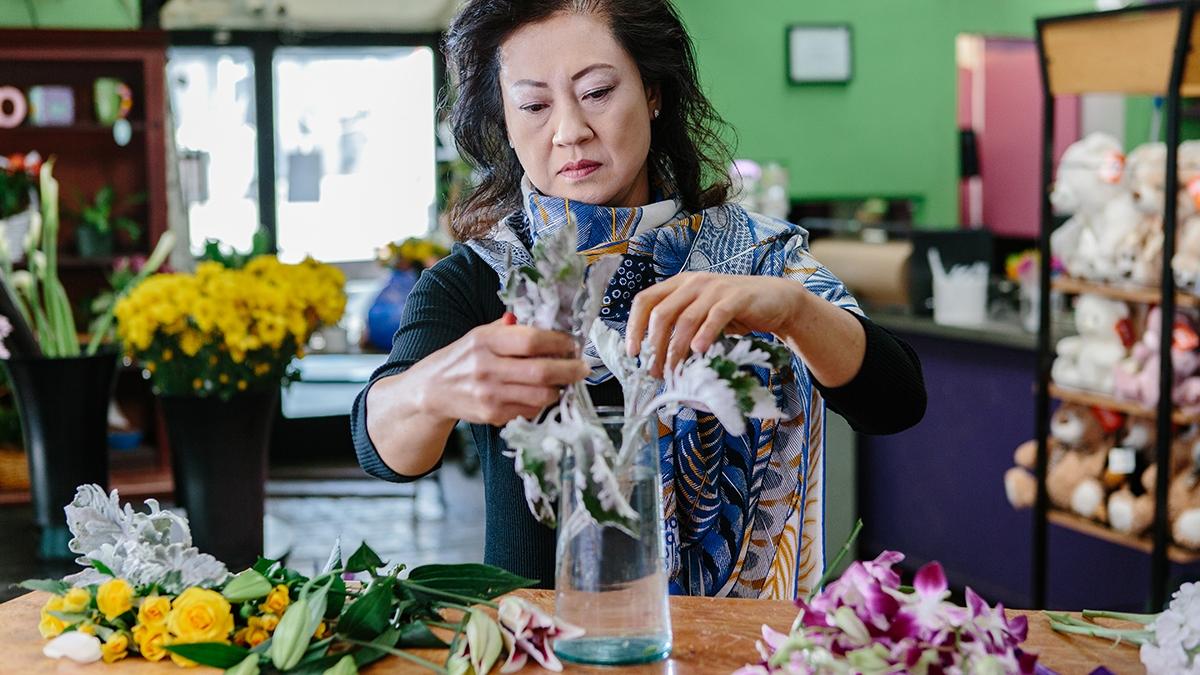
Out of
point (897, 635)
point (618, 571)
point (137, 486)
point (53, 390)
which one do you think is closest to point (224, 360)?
point (53, 390)

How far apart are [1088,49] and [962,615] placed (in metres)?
2.78

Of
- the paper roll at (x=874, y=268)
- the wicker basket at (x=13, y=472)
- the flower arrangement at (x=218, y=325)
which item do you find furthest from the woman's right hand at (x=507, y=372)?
the wicker basket at (x=13, y=472)

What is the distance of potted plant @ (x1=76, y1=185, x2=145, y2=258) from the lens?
5.68 meters

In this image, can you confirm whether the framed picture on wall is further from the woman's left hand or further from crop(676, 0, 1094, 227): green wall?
the woman's left hand

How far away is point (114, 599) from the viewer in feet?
4.03

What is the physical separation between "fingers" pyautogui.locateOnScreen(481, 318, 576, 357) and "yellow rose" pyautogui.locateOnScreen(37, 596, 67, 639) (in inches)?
18.3

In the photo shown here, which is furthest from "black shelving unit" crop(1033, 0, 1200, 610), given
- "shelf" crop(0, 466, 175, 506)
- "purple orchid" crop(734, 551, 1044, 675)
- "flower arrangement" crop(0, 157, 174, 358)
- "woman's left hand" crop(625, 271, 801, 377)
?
"shelf" crop(0, 466, 175, 506)

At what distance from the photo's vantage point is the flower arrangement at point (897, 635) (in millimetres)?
971

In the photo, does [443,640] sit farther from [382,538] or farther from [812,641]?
[382,538]

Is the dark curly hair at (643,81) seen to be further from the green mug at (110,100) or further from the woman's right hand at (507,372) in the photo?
the green mug at (110,100)

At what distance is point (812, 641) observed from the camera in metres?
1.00

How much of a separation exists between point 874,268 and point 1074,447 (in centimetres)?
130

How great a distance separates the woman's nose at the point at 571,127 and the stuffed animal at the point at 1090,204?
7.63 ft

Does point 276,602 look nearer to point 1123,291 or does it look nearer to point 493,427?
point 493,427
